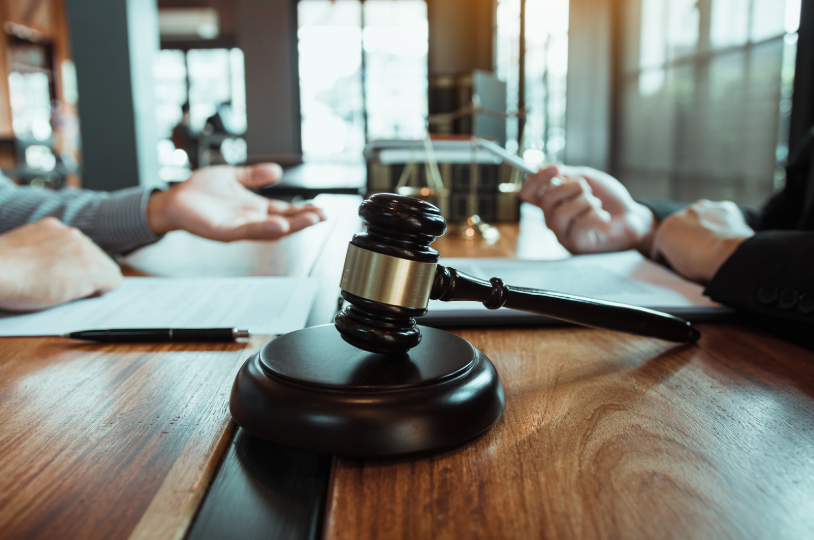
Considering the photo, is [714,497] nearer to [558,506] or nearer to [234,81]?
[558,506]

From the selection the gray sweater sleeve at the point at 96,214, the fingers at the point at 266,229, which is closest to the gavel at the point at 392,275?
the fingers at the point at 266,229

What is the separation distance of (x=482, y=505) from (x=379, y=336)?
0.41ft

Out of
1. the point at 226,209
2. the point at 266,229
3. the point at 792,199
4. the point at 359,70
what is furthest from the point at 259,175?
the point at 359,70

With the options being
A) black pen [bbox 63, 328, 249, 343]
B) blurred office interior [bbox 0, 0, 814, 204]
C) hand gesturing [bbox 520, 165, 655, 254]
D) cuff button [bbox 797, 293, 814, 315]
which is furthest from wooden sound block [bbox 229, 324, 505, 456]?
blurred office interior [bbox 0, 0, 814, 204]

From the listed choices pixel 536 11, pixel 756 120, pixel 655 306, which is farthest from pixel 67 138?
pixel 655 306

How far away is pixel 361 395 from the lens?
0.33 meters

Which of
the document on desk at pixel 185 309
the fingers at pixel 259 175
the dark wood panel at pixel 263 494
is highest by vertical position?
the fingers at pixel 259 175

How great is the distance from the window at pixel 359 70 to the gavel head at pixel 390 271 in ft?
27.2

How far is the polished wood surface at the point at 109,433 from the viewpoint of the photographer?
0.91 ft

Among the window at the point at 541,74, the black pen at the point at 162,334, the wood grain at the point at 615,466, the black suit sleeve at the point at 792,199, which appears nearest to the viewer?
the wood grain at the point at 615,466

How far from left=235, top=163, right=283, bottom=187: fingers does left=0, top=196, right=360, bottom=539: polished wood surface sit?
1.86 ft

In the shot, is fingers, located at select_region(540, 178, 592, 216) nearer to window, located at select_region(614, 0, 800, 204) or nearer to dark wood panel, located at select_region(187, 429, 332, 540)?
dark wood panel, located at select_region(187, 429, 332, 540)

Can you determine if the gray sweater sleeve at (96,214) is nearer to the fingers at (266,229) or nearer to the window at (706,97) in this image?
the fingers at (266,229)

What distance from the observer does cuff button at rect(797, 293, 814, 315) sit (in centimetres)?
55
